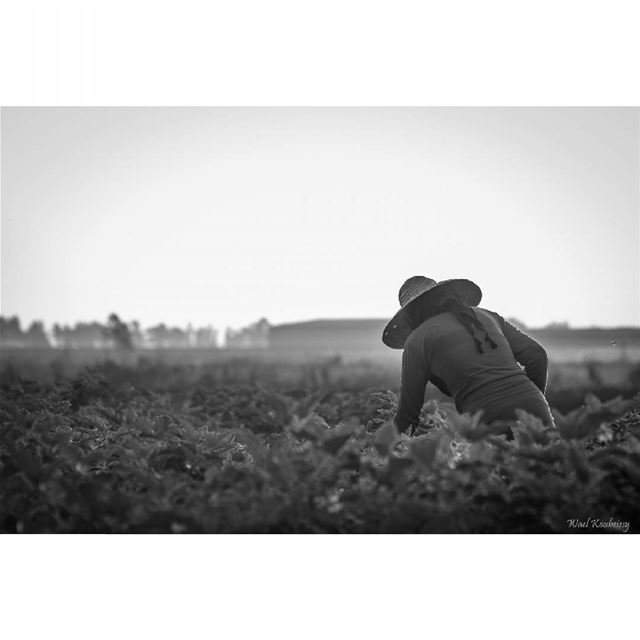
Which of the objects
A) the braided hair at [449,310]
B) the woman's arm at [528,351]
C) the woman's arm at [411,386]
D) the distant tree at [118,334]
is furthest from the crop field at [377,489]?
the distant tree at [118,334]

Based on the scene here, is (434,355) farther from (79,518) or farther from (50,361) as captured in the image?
(50,361)

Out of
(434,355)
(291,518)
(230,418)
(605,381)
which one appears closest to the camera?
(291,518)

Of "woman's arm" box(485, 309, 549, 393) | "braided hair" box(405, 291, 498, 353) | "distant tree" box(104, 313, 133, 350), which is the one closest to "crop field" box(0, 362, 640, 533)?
"braided hair" box(405, 291, 498, 353)

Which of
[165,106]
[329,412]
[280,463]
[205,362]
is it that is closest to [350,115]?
[165,106]

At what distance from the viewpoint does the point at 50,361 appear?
923cm

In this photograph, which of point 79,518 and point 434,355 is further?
point 434,355

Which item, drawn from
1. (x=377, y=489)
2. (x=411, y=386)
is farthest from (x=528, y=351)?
(x=377, y=489)

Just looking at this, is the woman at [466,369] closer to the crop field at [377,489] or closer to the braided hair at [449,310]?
the braided hair at [449,310]

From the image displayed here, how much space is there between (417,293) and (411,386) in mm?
610

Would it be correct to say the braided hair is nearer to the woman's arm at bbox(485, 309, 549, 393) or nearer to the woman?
the woman

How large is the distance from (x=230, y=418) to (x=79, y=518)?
9.25 ft

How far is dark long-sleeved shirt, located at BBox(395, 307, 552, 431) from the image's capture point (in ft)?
10.5

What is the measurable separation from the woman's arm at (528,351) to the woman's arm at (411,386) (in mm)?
605

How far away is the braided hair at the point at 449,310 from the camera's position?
3303mm
